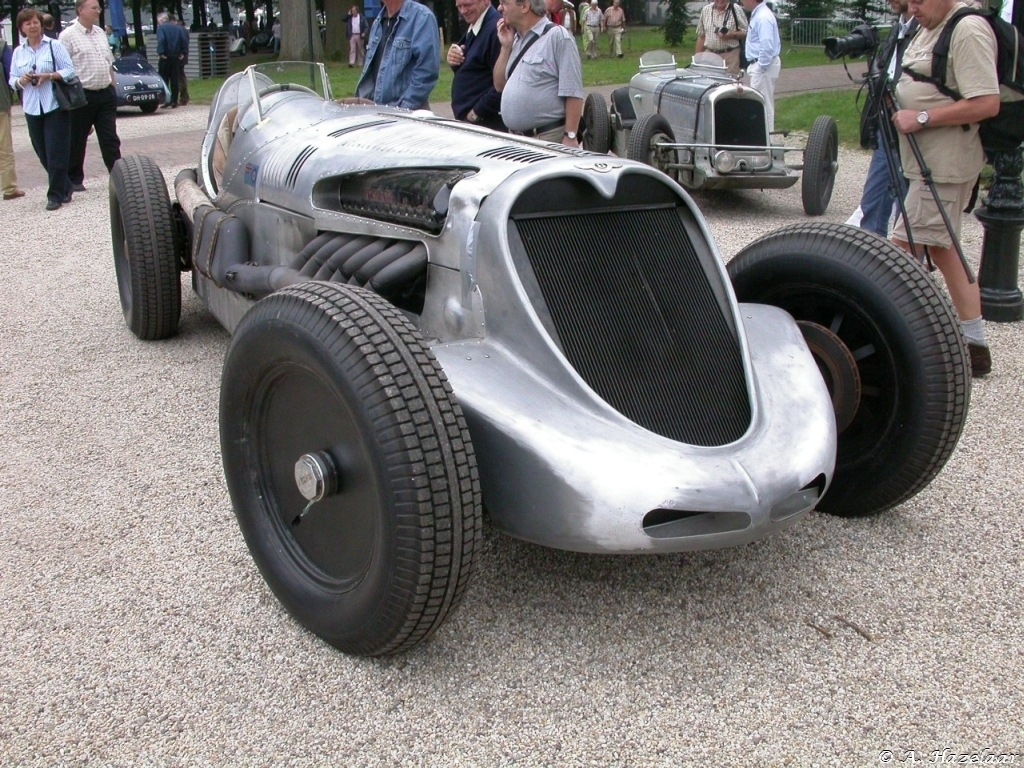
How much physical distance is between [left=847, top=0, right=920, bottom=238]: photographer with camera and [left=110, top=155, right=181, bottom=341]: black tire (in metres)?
3.65

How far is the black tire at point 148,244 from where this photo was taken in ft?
15.4

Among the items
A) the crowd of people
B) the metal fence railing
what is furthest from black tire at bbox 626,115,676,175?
the metal fence railing

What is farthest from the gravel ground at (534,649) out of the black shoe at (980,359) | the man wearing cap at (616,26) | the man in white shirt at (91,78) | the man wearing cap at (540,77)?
the man wearing cap at (616,26)

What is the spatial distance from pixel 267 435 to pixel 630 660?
46.8 inches

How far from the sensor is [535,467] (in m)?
2.35

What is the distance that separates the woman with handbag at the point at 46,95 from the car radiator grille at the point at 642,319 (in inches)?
299

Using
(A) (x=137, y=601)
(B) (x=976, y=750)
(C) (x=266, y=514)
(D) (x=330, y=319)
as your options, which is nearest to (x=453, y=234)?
(D) (x=330, y=319)

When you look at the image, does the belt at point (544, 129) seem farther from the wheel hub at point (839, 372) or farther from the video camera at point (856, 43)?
the wheel hub at point (839, 372)

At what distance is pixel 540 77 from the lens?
5645 mm

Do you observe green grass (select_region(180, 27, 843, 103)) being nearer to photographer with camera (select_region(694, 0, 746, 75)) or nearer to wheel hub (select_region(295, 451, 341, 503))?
photographer with camera (select_region(694, 0, 746, 75))

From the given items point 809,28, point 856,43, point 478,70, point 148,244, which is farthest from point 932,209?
point 809,28

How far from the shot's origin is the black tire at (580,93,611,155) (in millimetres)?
9648

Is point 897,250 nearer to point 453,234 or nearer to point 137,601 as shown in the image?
point 453,234

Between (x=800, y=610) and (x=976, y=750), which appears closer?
(x=976, y=750)
